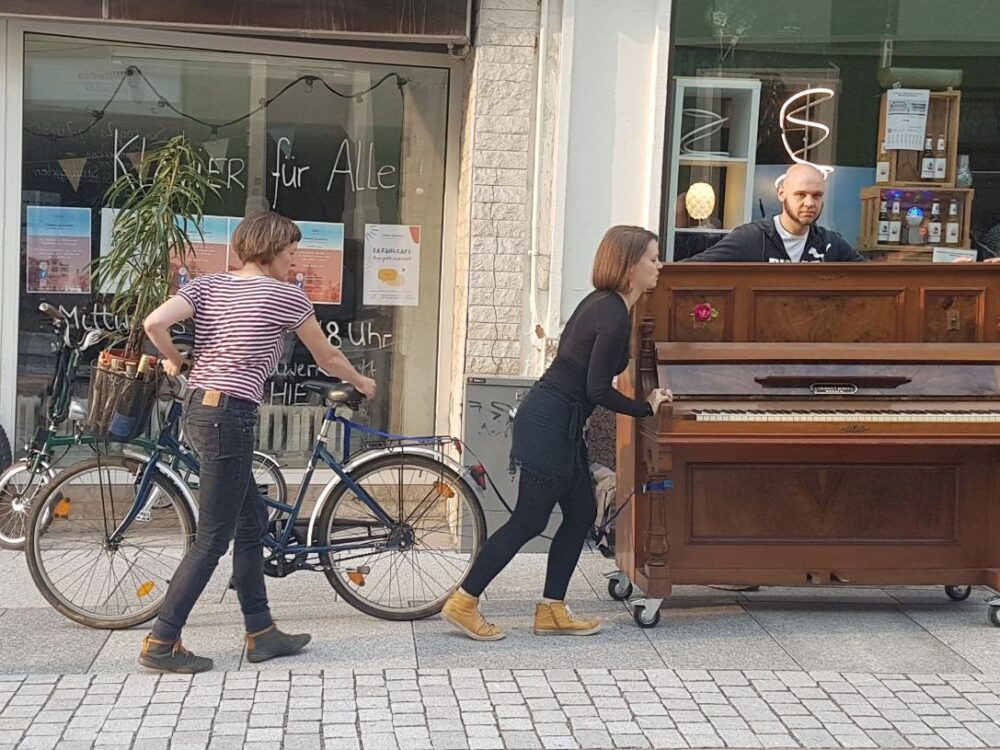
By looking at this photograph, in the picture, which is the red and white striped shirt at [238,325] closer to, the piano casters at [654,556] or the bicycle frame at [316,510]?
the bicycle frame at [316,510]

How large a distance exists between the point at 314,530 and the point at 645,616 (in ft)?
5.08

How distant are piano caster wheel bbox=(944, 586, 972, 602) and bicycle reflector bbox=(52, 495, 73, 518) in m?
4.20

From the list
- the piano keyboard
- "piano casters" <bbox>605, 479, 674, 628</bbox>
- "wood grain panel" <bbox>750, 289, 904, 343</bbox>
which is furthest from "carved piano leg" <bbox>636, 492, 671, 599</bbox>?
"wood grain panel" <bbox>750, 289, 904, 343</bbox>

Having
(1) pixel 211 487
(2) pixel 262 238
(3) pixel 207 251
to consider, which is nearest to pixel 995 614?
(1) pixel 211 487

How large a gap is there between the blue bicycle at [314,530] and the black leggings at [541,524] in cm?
24

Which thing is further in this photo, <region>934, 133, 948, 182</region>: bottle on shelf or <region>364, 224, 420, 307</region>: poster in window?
<region>364, 224, 420, 307</region>: poster in window

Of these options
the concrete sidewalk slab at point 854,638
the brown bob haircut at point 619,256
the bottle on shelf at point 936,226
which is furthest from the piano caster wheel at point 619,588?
the bottle on shelf at point 936,226

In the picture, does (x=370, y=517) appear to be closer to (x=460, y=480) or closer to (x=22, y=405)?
(x=460, y=480)

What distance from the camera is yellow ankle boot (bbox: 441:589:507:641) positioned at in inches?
221

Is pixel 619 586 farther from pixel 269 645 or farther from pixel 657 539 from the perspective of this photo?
pixel 269 645

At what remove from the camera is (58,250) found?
7906mm

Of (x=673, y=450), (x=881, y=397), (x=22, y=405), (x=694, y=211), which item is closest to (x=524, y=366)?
(x=694, y=211)

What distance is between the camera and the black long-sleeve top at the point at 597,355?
5434 mm

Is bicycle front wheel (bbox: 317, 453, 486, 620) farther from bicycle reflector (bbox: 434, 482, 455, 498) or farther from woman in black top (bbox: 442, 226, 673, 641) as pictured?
woman in black top (bbox: 442, 226, 673, 641)
